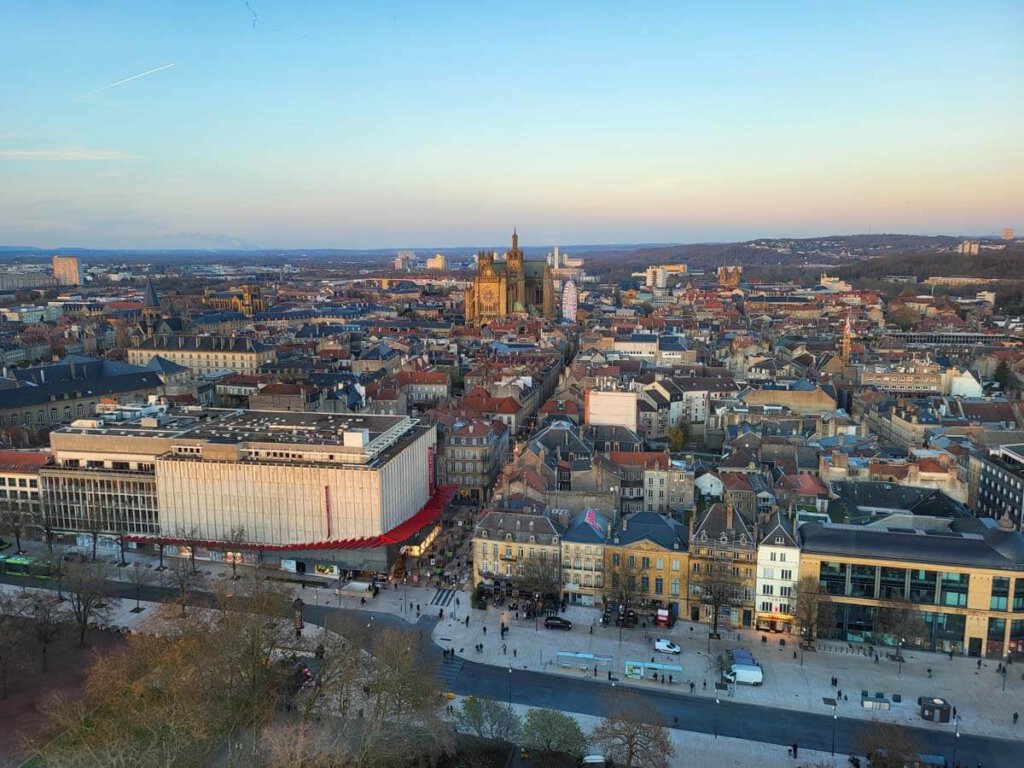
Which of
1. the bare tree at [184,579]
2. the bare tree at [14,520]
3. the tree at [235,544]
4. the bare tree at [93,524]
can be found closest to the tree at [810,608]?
the bare tree at [184,579]

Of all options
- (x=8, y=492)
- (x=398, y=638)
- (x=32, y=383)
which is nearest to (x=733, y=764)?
(x=398, y=638)

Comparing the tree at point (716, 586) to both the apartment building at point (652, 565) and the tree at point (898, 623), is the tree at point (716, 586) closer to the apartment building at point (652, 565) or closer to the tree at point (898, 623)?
the apartment building at point (652, 565)

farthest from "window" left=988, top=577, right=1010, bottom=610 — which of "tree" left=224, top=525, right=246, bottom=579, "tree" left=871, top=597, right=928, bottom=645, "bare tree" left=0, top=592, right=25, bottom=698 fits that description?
"bare tree" left=0, top=592, right=25, bottom=698

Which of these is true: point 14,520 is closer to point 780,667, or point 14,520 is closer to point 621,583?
point 621,583

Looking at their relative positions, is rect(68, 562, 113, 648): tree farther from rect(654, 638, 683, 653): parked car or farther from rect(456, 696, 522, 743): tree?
rect(654, 638, 683, 653): parked car

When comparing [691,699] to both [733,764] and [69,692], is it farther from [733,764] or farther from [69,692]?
[69,692]

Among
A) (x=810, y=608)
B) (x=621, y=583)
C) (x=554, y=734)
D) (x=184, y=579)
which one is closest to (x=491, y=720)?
(x=554, y=734)

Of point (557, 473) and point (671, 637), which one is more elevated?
point (557, 473)
